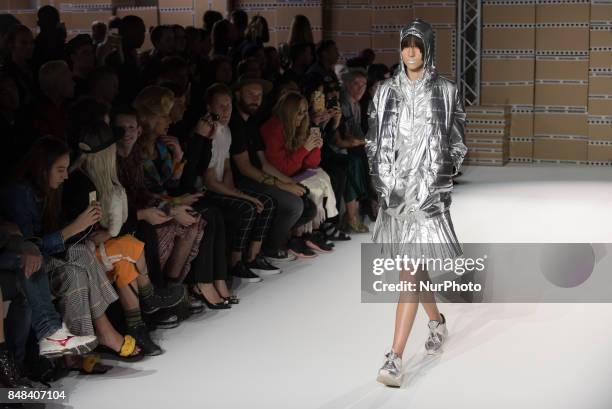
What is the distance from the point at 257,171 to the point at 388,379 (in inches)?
89.4

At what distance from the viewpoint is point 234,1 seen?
11047mm

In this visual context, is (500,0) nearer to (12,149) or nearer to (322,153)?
(322,153)

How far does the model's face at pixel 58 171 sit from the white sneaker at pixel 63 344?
1.90ft

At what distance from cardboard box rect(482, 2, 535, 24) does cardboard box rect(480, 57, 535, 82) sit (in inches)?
16.4

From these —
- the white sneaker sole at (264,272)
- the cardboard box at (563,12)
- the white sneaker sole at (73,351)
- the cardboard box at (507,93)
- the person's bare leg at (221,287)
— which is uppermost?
the cardboard box at (563,12)

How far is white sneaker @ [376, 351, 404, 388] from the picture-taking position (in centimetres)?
393

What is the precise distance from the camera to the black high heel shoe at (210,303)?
16.7 ft

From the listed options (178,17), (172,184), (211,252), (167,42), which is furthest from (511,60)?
(211,252)

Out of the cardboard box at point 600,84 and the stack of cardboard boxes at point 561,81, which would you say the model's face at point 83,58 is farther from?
the cardboard box at point 600,84

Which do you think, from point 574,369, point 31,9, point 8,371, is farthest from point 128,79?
point 31,9

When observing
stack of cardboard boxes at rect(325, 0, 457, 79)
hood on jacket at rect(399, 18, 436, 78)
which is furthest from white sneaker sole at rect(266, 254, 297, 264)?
stack of cardboard boxes at rect(325, 0, 457, 79)

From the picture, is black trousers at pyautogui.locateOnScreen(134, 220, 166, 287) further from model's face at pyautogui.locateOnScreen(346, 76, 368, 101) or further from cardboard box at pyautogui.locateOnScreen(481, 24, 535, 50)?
cardboard box at pyautogui.locateOnScreen(481, 24, 535, 50)

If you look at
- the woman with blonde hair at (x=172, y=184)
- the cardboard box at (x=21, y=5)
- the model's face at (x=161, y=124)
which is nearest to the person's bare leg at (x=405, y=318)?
the woman with blonde hair at (x=172, y=184)

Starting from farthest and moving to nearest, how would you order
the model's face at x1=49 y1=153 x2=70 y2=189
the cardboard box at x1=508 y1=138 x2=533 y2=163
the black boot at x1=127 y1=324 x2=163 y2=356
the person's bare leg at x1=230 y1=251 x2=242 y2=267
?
the cardboard box at x1=508 y1=138 x2=533 y2=163 → the person's bare leg at x1=230 y1=251 x2=242 y2=267 → the black boot at x1=127 y1=324 x2=163 y2=356 → the model's face at x1=49 y1=153 x2=70 y2=189
